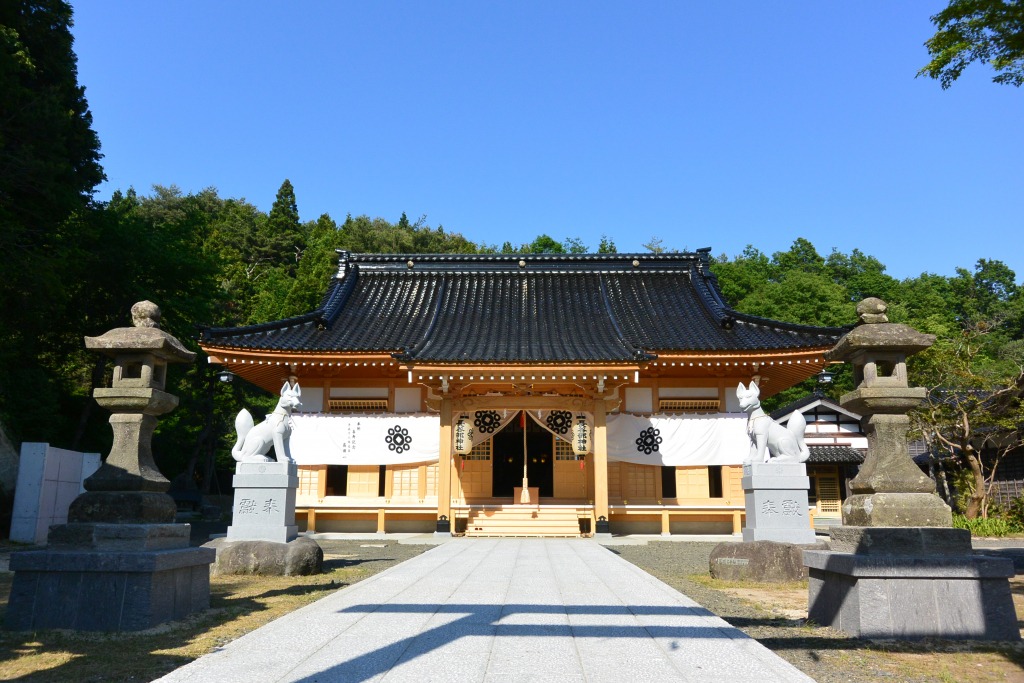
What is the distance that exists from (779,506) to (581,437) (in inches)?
289

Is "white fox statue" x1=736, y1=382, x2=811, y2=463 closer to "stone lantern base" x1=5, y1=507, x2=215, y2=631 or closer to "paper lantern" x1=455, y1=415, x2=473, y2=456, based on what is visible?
"paper lantern" x1=455, y1=415, x2=473, y2=456

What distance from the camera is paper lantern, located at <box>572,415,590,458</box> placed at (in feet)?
53.3

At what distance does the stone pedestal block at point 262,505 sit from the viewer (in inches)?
369

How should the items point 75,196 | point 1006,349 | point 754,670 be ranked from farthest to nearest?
1. point 1006,349
2. point 75,196
3. point 754,670

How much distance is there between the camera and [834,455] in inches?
1151

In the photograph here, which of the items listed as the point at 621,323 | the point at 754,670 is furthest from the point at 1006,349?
the point at 754,670

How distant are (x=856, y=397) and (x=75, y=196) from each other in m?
20.0

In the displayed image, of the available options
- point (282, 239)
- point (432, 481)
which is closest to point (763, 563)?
point (432, 481)

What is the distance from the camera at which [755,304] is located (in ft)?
134

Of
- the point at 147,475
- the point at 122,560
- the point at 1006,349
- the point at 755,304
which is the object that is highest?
the point at 755,304

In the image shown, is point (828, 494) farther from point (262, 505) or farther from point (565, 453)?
point (262, 505)

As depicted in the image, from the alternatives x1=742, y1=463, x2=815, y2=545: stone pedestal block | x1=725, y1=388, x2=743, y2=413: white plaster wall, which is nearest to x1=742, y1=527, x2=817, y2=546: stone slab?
x1=742, y1=463, x2=815, y2=545: stone pedestal block

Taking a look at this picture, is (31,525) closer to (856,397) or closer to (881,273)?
(856,397)

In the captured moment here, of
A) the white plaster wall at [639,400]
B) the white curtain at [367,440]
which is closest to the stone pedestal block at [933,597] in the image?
the white plaster wall at [639,400]
